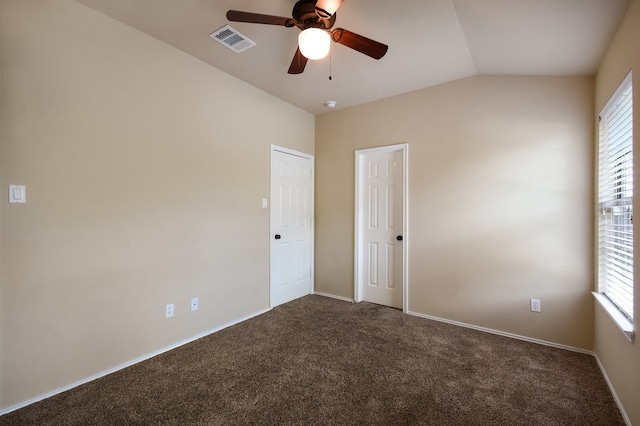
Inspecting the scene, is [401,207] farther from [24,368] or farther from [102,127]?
[24,368]

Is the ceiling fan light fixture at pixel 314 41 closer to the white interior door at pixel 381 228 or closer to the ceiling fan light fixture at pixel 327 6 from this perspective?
the ceiling fan light fixture at pixel 327 6

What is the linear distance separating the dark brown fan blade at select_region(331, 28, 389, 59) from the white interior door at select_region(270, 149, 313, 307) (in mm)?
1971

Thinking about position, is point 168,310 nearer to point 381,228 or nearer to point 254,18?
point 254,18

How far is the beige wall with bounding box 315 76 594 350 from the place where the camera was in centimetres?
259

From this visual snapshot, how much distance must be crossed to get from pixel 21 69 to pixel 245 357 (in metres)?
2.63

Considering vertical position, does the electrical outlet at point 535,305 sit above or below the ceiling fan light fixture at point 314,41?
below

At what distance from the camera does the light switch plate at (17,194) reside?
181cm

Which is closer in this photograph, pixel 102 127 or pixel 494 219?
pixel 102 127

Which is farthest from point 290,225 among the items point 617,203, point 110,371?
point 617,203

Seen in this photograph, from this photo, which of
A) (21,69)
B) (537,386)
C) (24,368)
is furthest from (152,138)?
(537,386)

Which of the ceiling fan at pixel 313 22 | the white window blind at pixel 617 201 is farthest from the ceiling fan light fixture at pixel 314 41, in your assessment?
the white window blind at pixel 617 201

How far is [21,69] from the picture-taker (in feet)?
6.09

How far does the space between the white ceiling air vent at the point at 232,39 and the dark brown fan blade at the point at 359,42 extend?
99 centimetres

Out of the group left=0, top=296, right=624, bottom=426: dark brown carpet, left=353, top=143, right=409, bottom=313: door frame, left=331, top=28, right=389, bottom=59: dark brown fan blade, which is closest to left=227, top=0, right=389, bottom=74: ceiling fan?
left=331, top=28, right=389, bottom=59: dark brown fan blade
